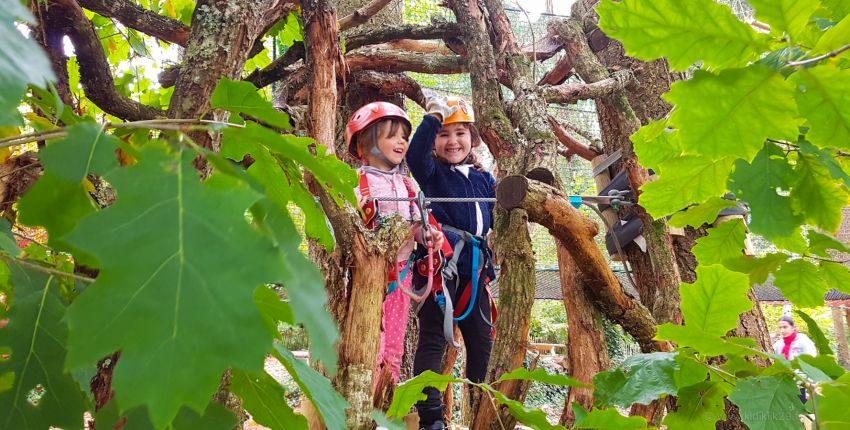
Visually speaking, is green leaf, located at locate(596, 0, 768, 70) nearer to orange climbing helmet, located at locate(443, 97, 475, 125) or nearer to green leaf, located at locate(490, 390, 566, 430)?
green leaf, located at locate(490, 390, 566, 430)

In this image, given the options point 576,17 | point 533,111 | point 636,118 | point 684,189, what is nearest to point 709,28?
point 684,189

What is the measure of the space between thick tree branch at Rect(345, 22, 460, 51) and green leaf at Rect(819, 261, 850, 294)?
2295mm

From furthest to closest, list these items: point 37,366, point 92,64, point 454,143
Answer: point 454,143 < point 92,64 < point 37,366

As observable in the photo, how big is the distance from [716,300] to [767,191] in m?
0.14

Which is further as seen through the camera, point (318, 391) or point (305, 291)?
point (318, 391)

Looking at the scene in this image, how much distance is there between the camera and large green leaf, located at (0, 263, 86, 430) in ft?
1.21

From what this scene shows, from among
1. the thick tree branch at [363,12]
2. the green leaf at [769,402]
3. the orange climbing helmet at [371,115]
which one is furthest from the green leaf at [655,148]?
the thick tree branch at [363,12]

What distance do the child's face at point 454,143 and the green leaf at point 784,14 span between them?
7.01 ft

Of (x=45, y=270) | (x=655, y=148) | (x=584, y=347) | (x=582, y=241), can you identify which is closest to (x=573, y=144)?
(x=584, y=347)

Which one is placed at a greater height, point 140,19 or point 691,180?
point 140,19

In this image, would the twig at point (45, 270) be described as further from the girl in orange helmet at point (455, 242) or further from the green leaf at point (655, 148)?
the girl in orange helmet at point (455, 242)

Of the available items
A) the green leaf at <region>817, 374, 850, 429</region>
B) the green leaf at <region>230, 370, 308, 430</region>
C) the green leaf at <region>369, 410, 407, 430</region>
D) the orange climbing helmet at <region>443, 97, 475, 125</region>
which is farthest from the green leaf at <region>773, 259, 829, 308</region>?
the orange climbing helmet at <region>443, 97, 475, 125</region>

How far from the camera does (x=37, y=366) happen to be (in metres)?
0.38

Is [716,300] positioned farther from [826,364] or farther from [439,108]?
[439,108]
